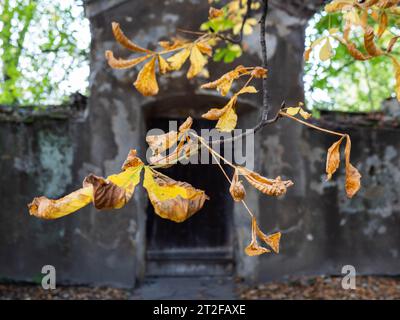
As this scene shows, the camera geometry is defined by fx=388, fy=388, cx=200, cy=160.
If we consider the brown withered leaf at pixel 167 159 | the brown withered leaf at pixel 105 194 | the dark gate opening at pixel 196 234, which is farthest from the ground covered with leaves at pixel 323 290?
the brown withered leaf at pixel 105 194

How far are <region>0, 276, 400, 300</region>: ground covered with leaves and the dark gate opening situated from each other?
513 mm

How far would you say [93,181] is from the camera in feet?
2.26

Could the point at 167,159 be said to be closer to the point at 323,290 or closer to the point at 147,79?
the point at 147,79

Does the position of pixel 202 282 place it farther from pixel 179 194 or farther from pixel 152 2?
pixel 179 194

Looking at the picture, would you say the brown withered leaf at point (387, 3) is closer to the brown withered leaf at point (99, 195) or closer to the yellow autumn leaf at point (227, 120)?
the yellow autumn leaf at point (227, 120)

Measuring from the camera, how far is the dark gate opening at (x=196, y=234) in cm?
423

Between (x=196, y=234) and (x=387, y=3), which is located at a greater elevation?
(x=387, y=3)

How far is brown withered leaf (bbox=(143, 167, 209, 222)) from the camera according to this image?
75 cm

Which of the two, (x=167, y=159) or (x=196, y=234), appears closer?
(x=167, y=159)

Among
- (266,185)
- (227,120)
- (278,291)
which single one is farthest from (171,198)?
(278,291)

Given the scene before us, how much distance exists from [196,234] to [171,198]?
3.72m

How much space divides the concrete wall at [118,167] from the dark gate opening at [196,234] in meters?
0.27

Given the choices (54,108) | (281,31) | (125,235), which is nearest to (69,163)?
(54,108)

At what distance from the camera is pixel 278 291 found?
3.73 m
